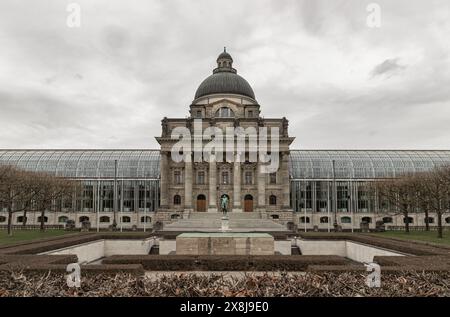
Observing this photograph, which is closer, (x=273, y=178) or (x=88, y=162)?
(x=273, y=178)

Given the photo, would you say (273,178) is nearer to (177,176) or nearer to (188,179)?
(188,179)

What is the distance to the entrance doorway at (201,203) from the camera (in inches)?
2844

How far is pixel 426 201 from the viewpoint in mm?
49969

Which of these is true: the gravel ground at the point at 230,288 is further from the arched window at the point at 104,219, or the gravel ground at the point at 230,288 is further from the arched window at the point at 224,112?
the arched window at the point at 104,219

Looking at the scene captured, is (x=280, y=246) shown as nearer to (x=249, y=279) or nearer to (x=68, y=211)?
(x=249, y=279)

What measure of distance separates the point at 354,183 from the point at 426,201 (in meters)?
28.5

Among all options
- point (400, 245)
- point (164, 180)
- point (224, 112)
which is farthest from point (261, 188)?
point (400, 245)

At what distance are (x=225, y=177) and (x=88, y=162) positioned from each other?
31.5 meters

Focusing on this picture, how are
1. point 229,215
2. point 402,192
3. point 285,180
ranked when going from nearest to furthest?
point 402,192, point 229,215, point 285,180

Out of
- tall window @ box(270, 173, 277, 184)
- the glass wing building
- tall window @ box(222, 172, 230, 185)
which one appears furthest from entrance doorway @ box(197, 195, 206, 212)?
tall window @ box(270, 173, 277, 184)

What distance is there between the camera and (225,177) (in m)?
72.9

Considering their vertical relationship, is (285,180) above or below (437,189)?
above

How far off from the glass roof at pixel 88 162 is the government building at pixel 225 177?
216 mm
